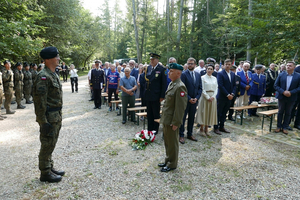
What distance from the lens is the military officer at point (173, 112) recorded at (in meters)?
3.38

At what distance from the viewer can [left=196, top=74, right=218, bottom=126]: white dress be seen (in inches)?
215

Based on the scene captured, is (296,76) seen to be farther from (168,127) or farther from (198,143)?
(168,127)

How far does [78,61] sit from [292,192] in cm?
3518

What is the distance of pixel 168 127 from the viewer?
11.7ft

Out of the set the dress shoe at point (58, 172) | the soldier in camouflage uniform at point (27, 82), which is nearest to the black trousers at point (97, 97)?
the soldier in camouflage uniform at point (27, 82)

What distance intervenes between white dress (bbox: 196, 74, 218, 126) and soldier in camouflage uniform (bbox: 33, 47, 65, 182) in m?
3.95

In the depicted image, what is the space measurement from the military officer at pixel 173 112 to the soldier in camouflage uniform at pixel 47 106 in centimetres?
195

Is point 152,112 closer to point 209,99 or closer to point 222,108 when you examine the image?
point 209,99

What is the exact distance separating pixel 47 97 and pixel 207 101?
4.24m

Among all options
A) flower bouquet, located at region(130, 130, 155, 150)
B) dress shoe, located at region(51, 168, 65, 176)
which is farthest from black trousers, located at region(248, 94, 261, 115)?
dress shoe, located at region(51, 168, 65, 176)

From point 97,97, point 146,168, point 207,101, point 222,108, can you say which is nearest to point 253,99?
point 222,108

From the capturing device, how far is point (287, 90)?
233 inches

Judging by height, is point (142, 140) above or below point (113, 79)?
below

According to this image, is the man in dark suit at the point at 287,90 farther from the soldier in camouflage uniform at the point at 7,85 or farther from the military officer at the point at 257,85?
the soldier in camouflage uniform at the point at 7,85
